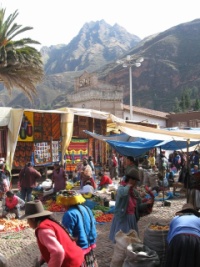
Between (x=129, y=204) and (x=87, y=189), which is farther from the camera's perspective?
(x=87, y=189)

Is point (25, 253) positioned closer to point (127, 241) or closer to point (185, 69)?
point (127, 241)

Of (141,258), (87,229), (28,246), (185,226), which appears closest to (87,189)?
(28,246)

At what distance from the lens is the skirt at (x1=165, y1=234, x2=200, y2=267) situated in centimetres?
352

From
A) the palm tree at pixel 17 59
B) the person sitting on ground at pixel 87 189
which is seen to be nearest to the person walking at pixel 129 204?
the person sitting on ground at pixel 87 189

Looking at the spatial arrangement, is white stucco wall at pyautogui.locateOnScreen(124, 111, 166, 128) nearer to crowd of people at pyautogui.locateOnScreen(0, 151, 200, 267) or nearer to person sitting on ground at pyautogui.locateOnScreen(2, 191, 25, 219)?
person sitting on ground at pyautogui.locateOnScreen(2, 191, 25, 219)

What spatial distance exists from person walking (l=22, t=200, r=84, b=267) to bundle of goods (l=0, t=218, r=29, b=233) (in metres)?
5.83

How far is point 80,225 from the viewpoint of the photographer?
381 cm

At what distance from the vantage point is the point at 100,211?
10.2m

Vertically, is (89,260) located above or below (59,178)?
above

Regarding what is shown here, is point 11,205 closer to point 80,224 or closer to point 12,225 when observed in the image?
point 12,225

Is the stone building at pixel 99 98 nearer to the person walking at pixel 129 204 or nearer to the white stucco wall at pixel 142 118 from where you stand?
the white stucco wall at pixel 142 118

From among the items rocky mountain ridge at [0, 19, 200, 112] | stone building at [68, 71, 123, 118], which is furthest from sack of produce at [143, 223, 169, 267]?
rocky mountain ridge at [0, 19, 200, 112]

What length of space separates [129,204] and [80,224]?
1.83m

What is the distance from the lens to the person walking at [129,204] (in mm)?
5402
